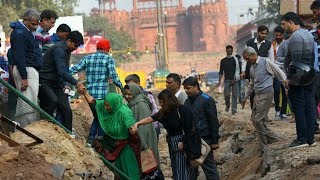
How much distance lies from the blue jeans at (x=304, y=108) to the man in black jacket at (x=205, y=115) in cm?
104

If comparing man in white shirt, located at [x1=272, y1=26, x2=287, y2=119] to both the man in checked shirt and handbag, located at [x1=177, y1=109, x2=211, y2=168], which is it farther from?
handbag, located at [x1=177, y1=109, x2=211, y2=168]

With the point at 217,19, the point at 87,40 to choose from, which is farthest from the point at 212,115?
the point at 217,19

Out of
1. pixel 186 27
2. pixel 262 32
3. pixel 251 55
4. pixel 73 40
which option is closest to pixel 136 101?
pixel 73 40

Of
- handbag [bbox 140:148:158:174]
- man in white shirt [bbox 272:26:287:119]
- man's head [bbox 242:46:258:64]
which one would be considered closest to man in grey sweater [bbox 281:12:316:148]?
man's head [bbox 242:46:258:64]

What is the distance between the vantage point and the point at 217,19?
387 feet

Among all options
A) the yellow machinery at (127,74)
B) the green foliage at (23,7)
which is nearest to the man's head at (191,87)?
the yellow machinery at (127,74)

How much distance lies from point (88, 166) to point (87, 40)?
52089 mm

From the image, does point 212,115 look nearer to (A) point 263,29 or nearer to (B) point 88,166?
(B) point 88,166

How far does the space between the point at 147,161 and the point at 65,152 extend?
1250 mm

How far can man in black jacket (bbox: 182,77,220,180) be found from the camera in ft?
28.1

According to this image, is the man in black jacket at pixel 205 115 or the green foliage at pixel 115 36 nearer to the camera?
the man in black jacket at pixel 205 115

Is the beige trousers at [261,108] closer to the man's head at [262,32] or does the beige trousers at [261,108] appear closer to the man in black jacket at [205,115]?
the man in black jacket at [205,115]

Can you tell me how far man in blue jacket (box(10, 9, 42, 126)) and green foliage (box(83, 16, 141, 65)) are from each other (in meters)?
89.9

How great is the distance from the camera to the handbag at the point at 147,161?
8492 millimetres
